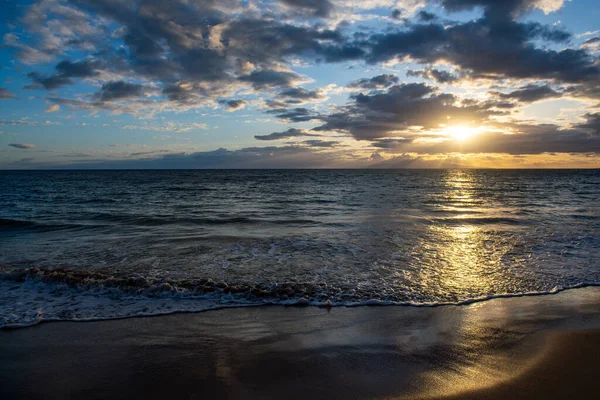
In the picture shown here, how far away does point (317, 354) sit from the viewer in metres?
4.69

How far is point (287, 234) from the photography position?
13883 millimetres

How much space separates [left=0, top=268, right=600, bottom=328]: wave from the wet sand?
348 millimetres

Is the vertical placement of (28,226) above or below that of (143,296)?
above

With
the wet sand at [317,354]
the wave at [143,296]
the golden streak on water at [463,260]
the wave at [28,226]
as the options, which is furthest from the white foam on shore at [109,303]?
the wave at [28,226]

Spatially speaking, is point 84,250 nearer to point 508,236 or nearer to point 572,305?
point 572,305

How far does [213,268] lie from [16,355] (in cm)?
466

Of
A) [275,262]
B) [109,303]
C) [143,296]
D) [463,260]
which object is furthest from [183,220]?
[463,260]

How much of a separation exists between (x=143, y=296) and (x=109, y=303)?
645 mm

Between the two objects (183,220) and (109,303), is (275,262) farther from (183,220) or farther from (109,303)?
(183,220)

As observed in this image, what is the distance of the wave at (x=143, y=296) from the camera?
635 cm

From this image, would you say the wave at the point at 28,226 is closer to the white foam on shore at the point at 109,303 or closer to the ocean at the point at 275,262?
the ocean at the point at 275,262

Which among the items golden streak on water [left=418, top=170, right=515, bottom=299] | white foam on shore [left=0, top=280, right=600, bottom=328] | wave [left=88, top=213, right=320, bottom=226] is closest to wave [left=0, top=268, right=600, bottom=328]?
white foam on shore [left=0, top=280, right=600, bottom=328]

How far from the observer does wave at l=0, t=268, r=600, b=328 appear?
6.35m

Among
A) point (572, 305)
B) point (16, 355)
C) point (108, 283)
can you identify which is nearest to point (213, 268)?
point (108, 283)
